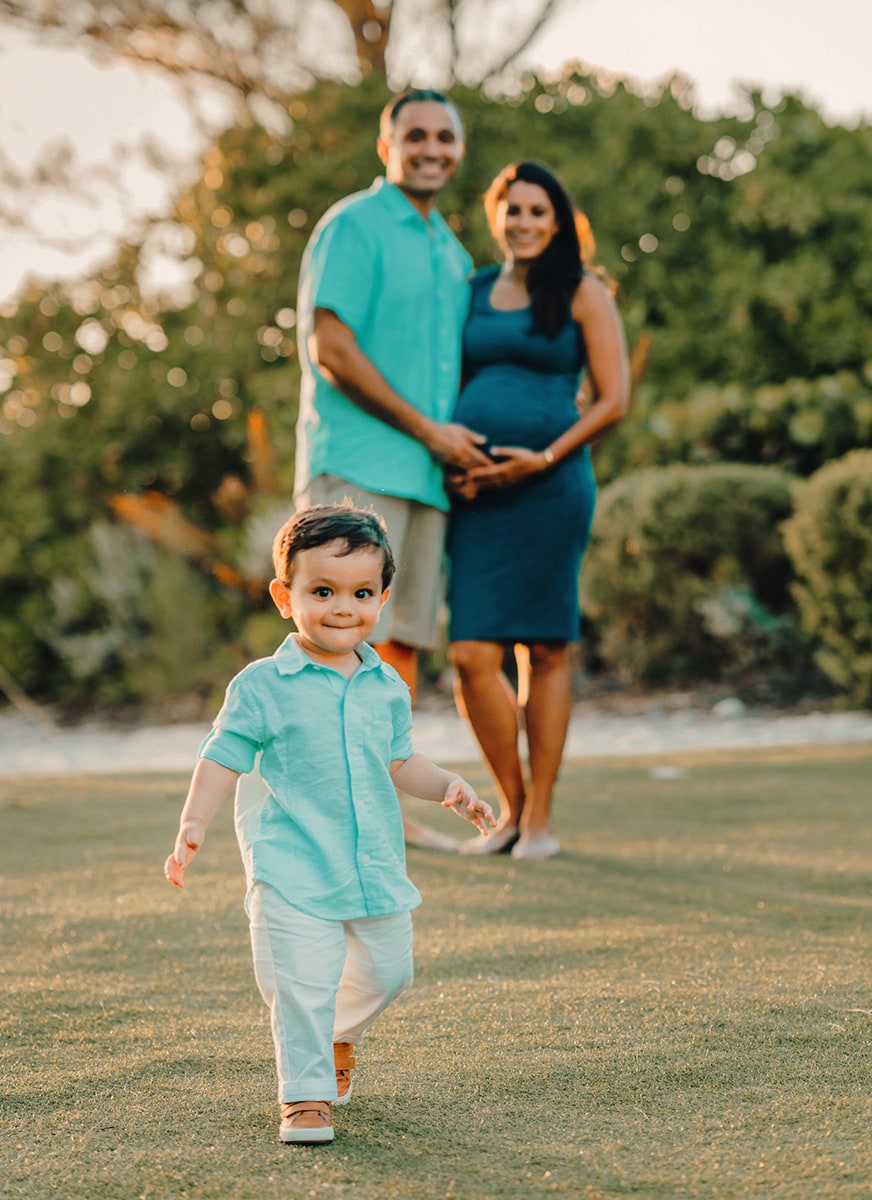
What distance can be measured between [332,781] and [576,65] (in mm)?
10594

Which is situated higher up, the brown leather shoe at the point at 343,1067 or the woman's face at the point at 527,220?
the woman's face at the point at 527,220

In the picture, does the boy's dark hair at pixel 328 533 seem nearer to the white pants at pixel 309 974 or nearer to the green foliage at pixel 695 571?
the white pants at pixel 309 974

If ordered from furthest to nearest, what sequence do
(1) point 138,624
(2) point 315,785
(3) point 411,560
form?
1. (1) point 138,624
2. (3) point 411,560
3. (2) point 315,785

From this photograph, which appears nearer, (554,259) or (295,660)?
(295,660)

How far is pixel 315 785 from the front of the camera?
6.77 feet

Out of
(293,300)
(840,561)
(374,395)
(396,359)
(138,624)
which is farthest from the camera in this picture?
(293,300)

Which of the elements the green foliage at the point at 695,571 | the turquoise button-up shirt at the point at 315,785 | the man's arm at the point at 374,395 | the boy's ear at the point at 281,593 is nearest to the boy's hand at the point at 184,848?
the turquoise button-up shirt at the point at 315,785

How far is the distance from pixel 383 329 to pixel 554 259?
1.80 ft

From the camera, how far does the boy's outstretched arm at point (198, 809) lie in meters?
1.95

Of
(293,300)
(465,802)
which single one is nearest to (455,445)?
(465,802)

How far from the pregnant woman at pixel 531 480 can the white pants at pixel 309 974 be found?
2.01m

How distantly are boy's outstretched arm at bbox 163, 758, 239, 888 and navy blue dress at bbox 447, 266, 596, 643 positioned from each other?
83.0 inches

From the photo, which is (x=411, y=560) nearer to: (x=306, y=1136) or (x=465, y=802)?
(x=465, y=802)

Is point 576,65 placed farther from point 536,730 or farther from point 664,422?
point 536,730
